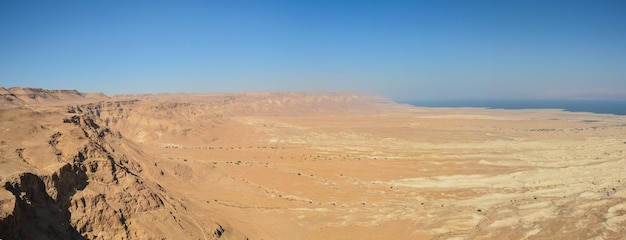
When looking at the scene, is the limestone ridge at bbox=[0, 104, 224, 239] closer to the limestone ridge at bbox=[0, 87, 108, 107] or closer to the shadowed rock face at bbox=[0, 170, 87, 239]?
the shadowed rock face at bbox=[0, 170, 87, 239]

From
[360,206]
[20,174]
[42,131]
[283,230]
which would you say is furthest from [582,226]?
[42,131]

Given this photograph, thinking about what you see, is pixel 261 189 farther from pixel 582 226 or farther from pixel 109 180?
pixel 582 226

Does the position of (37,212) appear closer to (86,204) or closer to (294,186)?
(86,204)

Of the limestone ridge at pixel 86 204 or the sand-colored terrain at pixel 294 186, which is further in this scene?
the sand-colored terrain at pixel 294 186

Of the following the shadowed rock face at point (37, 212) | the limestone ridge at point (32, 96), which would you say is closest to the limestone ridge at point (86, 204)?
the shadowed rock face at point (37, 212)

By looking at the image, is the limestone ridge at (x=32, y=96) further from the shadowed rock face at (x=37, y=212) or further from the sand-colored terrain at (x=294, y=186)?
the shadowed rock face at (x=37, y=212)

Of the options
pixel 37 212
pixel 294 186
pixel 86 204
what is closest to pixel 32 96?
pixel 294 186
